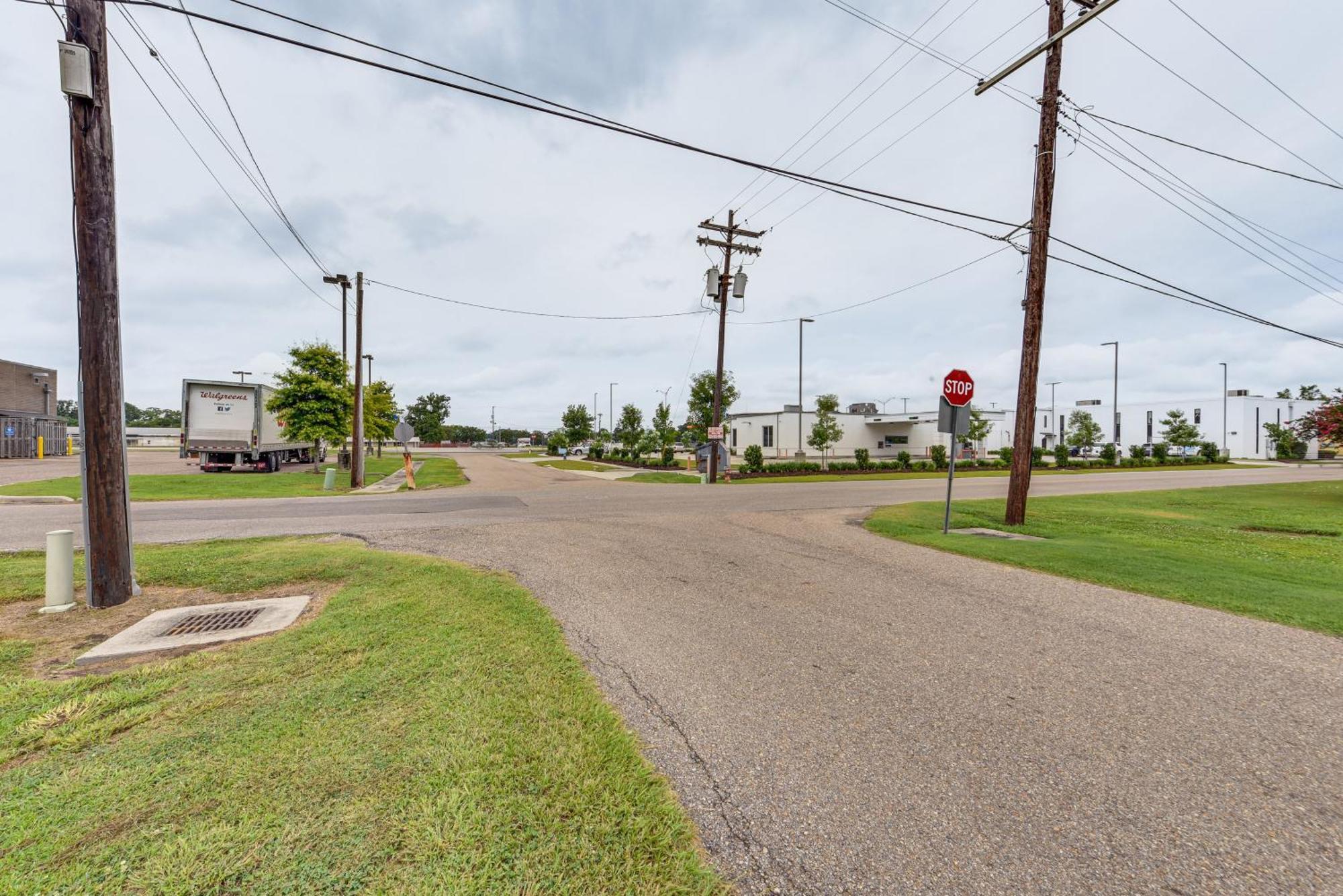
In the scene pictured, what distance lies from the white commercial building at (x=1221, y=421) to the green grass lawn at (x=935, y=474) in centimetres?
2525

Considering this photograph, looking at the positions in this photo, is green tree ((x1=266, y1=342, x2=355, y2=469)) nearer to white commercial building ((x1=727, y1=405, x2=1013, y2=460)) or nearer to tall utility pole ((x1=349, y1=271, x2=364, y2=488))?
tall utility pole ((x1=349, y1=271, x2=364, y2=488))

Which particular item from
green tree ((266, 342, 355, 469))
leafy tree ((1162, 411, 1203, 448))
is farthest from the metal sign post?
leafy tree ((1162, 411, 1203, 448))

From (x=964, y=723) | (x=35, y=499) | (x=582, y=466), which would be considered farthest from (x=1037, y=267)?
(x=582, y=466)

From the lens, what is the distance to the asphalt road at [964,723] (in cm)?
217

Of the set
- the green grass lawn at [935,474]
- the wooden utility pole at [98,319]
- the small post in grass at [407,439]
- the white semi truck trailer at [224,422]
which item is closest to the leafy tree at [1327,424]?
the green grass lawn at [935,474]

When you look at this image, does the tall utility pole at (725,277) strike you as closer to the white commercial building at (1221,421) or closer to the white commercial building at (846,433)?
the white commercial building at (846,433)

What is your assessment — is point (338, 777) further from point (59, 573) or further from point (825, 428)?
point (825, 428)

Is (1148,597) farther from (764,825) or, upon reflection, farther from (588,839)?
(588,839)

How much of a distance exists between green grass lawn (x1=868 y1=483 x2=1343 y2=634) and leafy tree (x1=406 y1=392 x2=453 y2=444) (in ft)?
337

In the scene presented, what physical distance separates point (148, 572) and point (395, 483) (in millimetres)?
16264

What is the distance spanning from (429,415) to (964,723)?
11137 cm

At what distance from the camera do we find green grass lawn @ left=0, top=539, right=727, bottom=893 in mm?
2006

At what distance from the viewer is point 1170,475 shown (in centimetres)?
3212

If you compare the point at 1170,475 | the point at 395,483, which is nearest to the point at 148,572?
the point at 395,483
